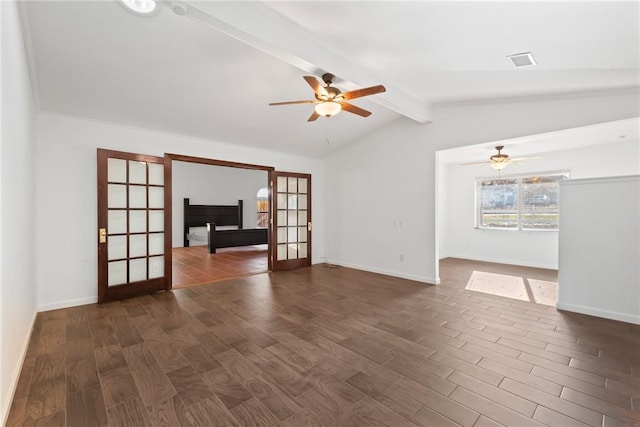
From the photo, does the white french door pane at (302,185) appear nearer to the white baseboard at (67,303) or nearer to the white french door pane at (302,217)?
the white french door pane at (302,217)

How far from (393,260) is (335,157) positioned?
8.96ft

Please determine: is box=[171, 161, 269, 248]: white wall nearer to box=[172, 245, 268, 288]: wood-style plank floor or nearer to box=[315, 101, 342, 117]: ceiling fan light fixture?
box=[172, 245, 268, 288]: wood-style plank floor

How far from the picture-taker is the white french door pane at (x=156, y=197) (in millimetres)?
4372

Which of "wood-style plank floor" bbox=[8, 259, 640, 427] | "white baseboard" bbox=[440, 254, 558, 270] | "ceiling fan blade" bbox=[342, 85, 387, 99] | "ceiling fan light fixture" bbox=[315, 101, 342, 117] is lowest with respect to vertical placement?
"wood-style plank floor" bbox=[8, 259, 640, 427]

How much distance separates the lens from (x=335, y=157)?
6.59 meters

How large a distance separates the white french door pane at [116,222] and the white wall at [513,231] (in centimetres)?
709

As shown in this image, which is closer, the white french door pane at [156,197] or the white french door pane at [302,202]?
the white french door pane at [156,197]

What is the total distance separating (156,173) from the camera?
4.41 meters

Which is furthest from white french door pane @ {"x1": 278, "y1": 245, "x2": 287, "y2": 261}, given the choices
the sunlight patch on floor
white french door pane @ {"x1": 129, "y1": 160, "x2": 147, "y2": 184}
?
the sunlight patch on floor

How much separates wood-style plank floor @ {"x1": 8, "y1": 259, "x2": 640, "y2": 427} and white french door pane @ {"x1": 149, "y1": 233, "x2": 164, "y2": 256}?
0.87 metres

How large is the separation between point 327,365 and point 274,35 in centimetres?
292

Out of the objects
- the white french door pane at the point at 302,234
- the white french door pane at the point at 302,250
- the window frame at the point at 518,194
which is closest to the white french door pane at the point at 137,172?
the white french door pane at the point at 302,234

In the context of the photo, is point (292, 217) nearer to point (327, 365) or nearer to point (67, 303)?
point (67, 303)

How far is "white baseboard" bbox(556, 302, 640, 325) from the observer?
126 inches
